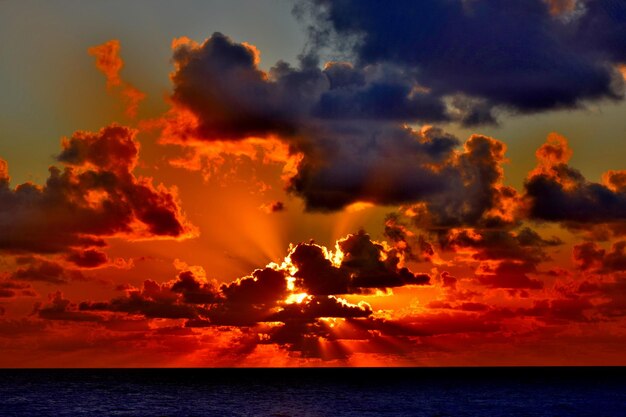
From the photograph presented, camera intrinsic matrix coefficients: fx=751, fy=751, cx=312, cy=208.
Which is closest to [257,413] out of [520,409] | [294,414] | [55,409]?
[294,414]

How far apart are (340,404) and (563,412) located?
5335 cm

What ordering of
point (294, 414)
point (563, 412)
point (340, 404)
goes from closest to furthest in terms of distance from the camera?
point (294, 414), point (563, 412), point (340, 404)

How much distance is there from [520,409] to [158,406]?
8762 centimetres

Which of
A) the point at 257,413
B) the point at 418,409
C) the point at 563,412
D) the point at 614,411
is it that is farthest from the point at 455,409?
the point at 257,413

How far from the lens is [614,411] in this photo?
175 metres

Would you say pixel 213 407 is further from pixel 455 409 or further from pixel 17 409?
Answer: pixel 455 409

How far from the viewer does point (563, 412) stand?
172 meters

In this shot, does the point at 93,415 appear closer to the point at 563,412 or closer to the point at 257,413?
the point at 257,413

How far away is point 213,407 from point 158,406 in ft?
46.7

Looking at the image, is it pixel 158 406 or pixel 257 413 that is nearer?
pixel 257 413

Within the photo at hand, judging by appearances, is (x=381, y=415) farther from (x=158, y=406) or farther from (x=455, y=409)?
(x=158, y=406)

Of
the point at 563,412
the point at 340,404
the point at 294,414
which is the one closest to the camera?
the point at 294,414

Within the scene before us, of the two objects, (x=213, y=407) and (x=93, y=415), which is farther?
(x=213, y=407)

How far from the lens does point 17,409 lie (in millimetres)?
176000
